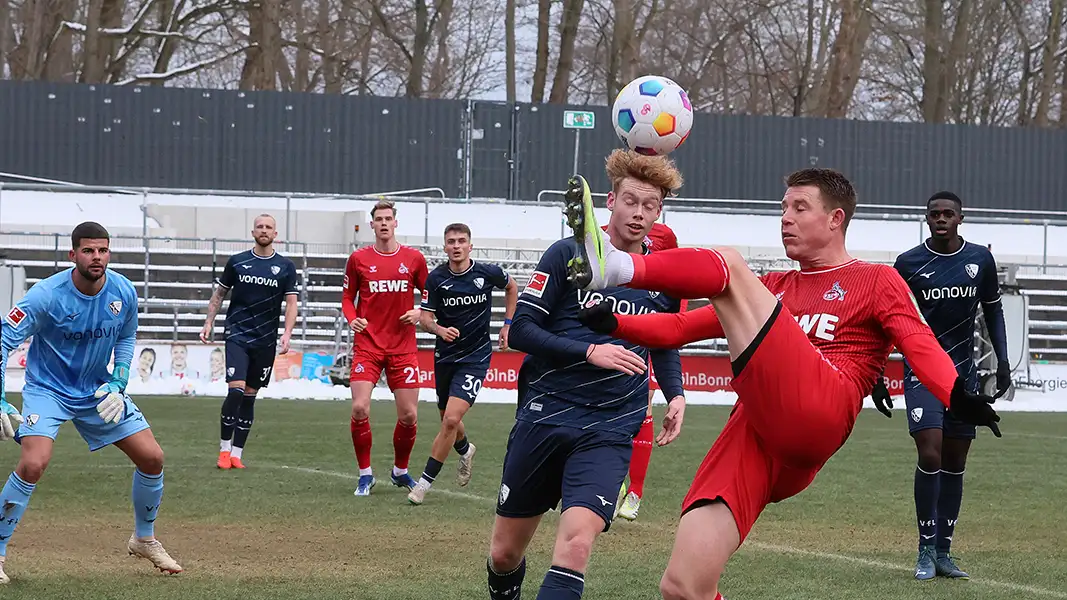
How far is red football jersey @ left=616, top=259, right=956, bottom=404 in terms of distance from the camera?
5.16 m

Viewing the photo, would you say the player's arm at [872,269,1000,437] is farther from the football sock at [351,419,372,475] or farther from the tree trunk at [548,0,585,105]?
the tree trunk at [548,0,585,105]

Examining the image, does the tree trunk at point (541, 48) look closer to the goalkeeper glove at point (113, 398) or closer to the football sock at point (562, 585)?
the goalkeeper glove at point (113, 398)

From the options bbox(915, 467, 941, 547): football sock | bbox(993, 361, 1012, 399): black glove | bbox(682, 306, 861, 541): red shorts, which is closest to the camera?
bbox(682, 306, 861, 541): red shorts

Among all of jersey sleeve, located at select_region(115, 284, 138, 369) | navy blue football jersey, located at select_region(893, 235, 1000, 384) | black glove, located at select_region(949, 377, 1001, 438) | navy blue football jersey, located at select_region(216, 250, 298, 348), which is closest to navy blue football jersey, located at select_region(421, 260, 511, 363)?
navy blue football jersey, located at select_region(216, 250, 298, 348)

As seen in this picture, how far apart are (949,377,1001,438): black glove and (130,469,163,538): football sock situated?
478cm

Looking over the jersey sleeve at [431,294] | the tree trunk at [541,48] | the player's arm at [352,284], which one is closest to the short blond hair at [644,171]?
the jersey sleeve at [431,294]

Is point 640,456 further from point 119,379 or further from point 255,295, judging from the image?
point 255,295

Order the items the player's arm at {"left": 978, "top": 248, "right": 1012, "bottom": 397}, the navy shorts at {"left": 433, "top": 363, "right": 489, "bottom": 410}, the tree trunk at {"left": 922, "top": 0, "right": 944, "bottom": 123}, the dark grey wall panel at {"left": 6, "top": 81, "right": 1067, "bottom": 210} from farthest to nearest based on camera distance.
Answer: the tree trunk at {"left": 922, "top": 0, "right": 944, "bottom": 123} < the dark grey wall panel at {"left": 6, "top": 81, "right": 1067, "bottom": 210} < the navy shorts at {"left": 433, "top": 363, "right": 489, "bottom": 410} < the player's arm at {"left": 978, "top": 248, "right": 1012, "bottom": 397}

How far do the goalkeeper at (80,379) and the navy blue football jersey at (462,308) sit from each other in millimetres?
4104

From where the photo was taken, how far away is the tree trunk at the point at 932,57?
121 ft

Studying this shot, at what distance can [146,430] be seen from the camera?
7.81 m

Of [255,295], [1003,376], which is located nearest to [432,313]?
[255,295]

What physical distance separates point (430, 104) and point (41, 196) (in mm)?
8811

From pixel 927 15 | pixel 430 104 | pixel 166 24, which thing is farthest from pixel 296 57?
pixel 927 15
